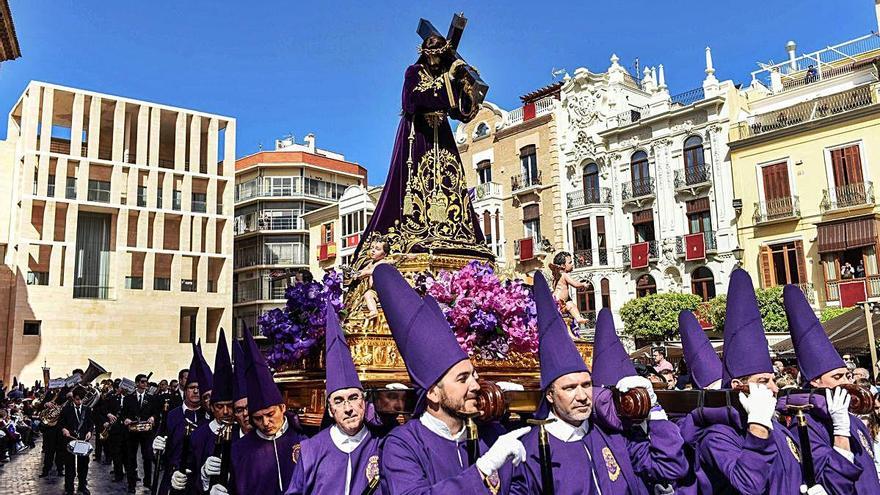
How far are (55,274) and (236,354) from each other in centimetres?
4211

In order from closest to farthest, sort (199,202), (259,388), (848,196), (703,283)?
(259,388), (848,196), (703,283), (199,202)

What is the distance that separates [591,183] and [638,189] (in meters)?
2.78

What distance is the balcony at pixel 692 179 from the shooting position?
30.9 meters

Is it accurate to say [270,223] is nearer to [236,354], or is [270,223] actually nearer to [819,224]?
[819,224]

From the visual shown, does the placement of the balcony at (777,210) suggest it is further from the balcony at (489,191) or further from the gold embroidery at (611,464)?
the gold embroidery at (611,464)

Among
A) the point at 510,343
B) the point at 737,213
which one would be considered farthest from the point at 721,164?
the point at 510,343

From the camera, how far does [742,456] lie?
14.1ft

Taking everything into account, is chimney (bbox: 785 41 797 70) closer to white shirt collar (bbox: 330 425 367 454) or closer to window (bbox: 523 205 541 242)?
window (bbox: 523 205 541 242)

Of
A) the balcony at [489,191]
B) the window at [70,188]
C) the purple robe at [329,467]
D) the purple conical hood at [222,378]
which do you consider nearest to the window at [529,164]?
the balcony at [489,191]

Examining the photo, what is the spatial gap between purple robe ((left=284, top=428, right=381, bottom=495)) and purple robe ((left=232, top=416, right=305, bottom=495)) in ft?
3.14

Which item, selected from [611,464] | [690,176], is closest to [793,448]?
[611,464]

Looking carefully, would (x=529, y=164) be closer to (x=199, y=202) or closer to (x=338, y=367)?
(x=199, y=202)

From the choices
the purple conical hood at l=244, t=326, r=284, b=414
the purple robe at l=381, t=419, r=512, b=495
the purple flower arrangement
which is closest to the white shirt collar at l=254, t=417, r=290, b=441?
the purple conical hood at l=244, t=326, r=284, b=414

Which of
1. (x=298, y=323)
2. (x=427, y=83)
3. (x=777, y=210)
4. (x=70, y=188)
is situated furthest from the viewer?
(x=70, y=188)
